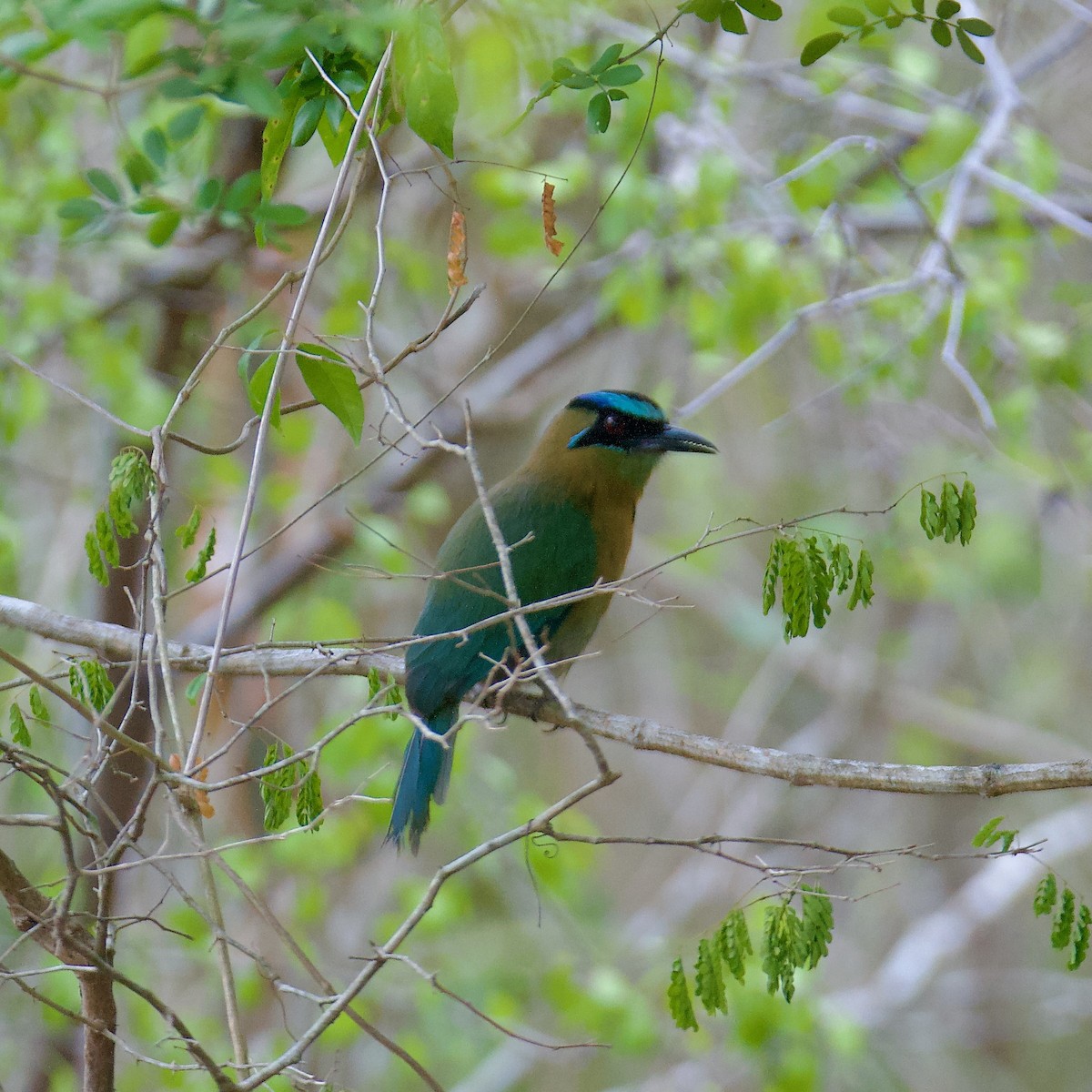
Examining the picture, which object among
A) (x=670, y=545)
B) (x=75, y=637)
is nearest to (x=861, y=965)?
(x=670, y=545)

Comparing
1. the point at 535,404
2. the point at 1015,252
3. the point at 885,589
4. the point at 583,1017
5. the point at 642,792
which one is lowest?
the point at 642,792

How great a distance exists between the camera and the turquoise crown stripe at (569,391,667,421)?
3.91 metres

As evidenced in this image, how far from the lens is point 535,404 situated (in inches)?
223

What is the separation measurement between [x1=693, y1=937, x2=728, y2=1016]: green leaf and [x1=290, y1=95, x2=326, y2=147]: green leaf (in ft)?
4.54

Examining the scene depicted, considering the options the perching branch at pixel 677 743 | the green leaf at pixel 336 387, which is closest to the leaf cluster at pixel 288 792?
the perching branch at pixel 677 743

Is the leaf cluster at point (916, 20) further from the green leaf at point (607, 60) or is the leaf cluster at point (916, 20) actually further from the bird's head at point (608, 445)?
the bird's head at point (608, 445)

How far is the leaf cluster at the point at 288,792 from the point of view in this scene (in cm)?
199

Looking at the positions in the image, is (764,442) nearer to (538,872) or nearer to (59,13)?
(538,872)

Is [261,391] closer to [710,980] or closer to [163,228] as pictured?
[710,980]

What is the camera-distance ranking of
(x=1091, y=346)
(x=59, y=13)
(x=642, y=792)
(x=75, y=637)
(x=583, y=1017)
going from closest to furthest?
(x=59, y=13) < (x=75, y=637) < (x=1091, y=346) < (x=583, y=1017) < (x=642, y=792)

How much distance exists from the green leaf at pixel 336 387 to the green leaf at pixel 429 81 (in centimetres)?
38

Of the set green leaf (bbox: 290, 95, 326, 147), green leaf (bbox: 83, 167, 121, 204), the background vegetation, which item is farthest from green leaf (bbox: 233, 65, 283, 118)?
green leaf (bbox: 83, 167, 121, 204)

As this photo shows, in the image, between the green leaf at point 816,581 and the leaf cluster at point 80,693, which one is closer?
the green leaf at point 816,581

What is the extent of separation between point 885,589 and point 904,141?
278cm
